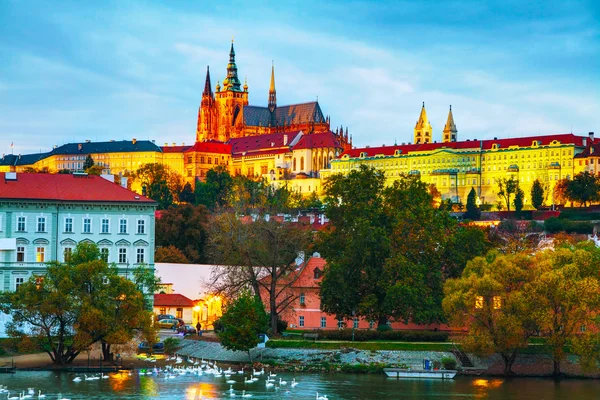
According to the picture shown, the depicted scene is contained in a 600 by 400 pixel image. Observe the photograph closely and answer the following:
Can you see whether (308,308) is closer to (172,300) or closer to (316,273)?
(316,273)

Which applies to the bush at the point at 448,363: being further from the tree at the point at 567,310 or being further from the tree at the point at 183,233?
the tree at the point at 183,233

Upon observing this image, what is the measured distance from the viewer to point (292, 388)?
59.3 meters

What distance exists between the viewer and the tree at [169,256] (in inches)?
4139

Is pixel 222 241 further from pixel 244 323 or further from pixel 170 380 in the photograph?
pixel 170 380

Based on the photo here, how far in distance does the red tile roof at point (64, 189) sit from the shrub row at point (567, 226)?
107 metres

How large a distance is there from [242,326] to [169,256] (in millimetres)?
38801

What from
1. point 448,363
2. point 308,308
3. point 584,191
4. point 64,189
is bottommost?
point 448,363

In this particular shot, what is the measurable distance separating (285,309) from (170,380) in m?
19.7

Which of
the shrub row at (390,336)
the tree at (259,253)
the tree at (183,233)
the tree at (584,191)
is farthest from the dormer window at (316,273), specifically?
the tree at (584,191)

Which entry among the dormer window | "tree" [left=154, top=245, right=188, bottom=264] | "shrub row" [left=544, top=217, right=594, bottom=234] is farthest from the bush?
"shrub row" [left=544, top=217, right=594, bottom=234]

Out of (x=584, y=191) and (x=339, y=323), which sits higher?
(x=584, y=191)

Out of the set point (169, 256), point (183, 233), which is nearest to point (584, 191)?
point (183, 233)

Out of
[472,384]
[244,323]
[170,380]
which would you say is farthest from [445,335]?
[170,380]

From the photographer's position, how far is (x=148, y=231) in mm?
79125
